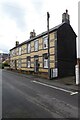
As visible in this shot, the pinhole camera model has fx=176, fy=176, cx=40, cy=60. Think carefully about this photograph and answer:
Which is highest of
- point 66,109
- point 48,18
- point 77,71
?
point 48,18

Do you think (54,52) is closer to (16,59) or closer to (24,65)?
(24,65)

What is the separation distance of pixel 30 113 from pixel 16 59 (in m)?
34.6

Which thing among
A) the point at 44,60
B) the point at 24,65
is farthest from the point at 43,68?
the point at 24,65

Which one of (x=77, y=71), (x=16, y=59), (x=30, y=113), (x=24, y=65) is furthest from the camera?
(x=16, y=59)

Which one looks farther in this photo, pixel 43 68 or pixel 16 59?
pixel 16 59

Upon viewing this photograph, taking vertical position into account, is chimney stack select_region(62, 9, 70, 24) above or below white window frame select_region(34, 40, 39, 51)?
above

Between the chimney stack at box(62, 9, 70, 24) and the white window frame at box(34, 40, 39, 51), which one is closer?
the chimney stack at box(62, 9, 70, 24)

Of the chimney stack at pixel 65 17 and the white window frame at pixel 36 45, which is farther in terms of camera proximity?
the white window frame at pixel 36 45

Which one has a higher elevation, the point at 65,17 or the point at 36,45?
the point at 65,17

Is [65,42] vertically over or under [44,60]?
over

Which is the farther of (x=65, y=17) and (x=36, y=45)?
(x=36, y=45)

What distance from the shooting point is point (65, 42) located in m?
24.7

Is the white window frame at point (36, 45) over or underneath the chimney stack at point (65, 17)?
underneath

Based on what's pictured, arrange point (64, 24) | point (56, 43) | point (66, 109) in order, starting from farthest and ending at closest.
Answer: point (64, 24), point (56, 43), point (66, 109)
